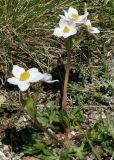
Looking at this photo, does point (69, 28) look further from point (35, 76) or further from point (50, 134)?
point (50, 134)

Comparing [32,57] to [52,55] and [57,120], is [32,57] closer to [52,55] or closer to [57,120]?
[52,55]

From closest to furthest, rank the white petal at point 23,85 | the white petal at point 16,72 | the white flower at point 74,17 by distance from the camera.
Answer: the white petal at point 23,85, the white petal at point 16,72, the white flower at point 74,17

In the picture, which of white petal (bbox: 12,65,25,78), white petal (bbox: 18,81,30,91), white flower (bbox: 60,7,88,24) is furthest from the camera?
white flower (bbox: 60,7,88,24)

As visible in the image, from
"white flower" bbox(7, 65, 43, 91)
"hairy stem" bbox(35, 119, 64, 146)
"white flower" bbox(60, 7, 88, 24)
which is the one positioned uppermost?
"white flower" bbox(60, 7, 88, 24)

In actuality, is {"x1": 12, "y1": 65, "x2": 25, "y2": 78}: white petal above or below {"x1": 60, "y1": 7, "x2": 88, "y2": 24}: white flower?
below

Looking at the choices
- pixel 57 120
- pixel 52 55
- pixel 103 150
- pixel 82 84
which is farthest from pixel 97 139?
pixel 52 55

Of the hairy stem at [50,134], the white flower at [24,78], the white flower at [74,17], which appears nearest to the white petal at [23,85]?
the white flower at [24,78]

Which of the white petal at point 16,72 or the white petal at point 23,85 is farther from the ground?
the white petal at point 16,72

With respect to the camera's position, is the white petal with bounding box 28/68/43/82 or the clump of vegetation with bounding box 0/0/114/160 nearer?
the white petal with bounding box 28/68/43/82

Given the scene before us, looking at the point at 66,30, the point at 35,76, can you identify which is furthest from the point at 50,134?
the point at 66,30

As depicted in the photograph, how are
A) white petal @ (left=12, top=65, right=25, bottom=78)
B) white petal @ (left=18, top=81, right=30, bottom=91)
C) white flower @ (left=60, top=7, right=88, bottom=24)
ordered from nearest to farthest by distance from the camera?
1. white petal @ (left=18, top=81, right=30, bottom=91)
2. white petal @ (left=12, top=65, right=25, bottom=78)
3. white flower @ (left=60, top=7, right=88, bottom=24)

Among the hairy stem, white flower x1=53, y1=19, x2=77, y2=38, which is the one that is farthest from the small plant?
the hairy stem

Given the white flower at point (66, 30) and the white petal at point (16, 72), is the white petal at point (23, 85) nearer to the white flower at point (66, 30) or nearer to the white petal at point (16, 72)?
the white petal at point (16, 72)

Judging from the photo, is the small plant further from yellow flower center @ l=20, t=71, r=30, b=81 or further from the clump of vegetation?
yellow flower center @ l=20, t=71, r=30, b=81
